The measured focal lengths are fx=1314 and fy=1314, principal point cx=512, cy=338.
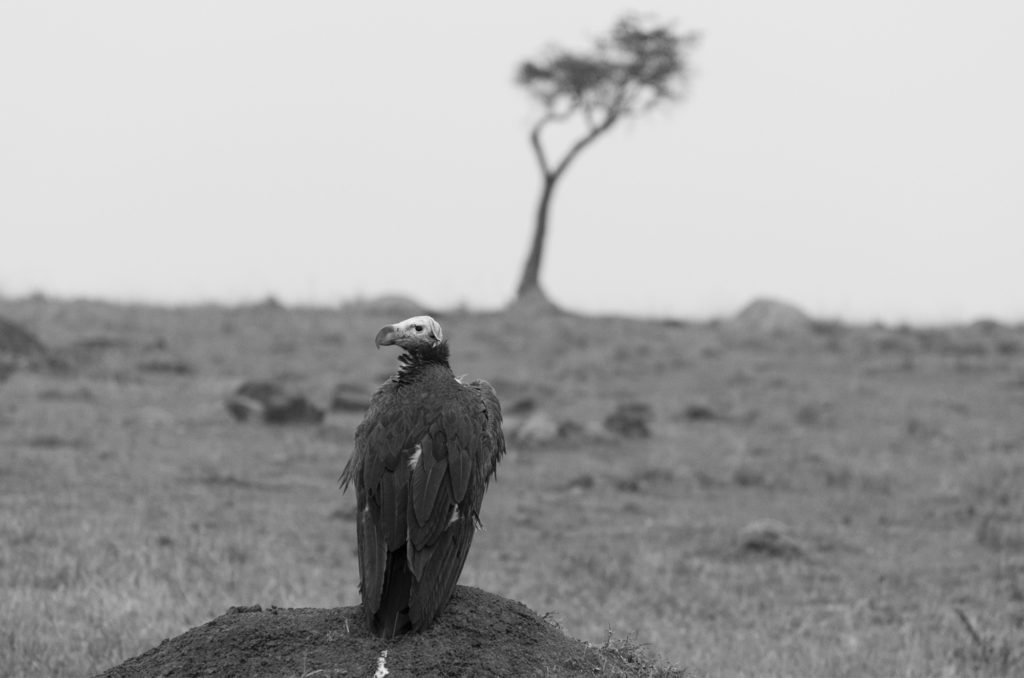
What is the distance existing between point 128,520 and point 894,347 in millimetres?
18655

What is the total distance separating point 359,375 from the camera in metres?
23.3

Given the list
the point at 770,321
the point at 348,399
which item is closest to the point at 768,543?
the point at 348,399

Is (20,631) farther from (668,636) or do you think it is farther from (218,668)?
(668,636)

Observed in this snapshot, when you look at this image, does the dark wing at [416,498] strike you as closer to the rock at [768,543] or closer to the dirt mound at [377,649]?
the dirt mound at [377,649]

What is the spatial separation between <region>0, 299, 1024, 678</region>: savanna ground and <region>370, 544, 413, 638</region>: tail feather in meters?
2.41

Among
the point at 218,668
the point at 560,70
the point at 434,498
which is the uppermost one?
the point at 560,70

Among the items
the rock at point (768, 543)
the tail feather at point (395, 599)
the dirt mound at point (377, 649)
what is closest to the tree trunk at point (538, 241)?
the rock at point (768, 543)

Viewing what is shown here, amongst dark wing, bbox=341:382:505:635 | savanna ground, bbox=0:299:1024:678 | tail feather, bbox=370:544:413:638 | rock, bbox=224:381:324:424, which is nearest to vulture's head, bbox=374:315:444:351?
dark wing, bbox=341:382:505:635

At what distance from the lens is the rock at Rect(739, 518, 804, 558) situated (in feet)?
42.3

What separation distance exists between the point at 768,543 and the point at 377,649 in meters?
8.37

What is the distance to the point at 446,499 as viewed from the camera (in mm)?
5355

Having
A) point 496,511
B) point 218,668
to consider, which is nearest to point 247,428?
point 496,511

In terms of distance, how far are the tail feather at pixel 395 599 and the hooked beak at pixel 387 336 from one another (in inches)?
33.1

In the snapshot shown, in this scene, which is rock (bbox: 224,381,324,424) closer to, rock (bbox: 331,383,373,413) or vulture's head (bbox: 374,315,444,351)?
rock (bbox: 331,383,373,413)
